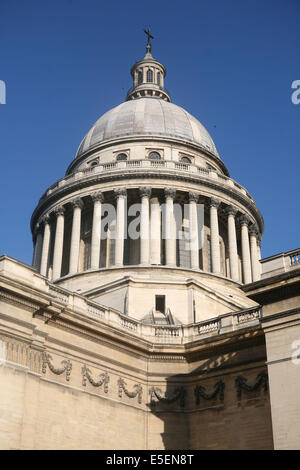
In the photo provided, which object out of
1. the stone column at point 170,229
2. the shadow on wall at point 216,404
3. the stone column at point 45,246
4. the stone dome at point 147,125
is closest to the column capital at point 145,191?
the stone column at point 170,229

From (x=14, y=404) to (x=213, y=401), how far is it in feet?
36.8

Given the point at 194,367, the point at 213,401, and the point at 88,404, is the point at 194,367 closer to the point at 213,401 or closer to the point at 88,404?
the point at 213,401

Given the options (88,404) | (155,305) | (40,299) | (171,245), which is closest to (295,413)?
(88,404)

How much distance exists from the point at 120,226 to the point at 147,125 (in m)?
12.3

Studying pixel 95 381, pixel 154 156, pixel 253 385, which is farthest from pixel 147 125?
pixel 253 385

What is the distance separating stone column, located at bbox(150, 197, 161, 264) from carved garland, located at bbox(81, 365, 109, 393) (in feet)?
A: 47.5

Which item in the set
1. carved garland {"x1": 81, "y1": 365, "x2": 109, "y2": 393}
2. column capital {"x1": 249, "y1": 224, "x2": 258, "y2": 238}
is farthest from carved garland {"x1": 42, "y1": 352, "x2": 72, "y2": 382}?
column capital {"x1": 249, "y1": 224, "x2": 258, "y2": 238}

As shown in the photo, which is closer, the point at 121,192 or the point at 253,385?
the point at 253,385

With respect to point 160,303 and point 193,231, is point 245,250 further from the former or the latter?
point 160,303

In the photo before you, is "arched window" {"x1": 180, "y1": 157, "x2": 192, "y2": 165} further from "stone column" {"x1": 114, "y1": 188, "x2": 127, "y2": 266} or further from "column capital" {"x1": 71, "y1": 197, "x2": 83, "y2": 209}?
"column capital" {"x1": 71, "y1": 197, "x2": 83, "y2": 209}

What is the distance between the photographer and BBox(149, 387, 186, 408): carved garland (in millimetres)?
32812

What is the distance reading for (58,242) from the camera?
4734 centimetres

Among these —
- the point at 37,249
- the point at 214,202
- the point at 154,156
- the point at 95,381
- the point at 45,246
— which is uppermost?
the point at 154,156
